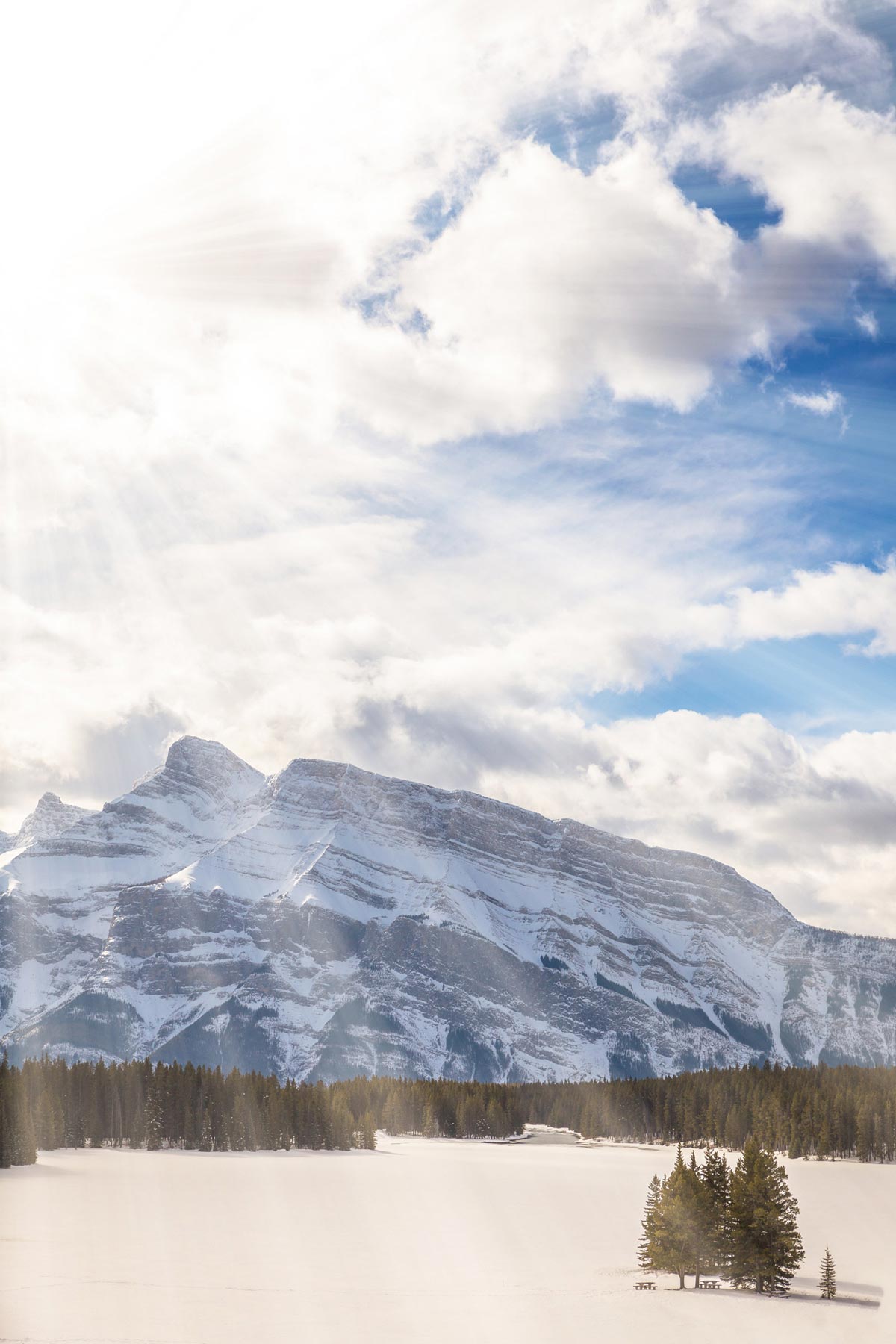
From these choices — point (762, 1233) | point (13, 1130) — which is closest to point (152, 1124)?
point (13, 1130)

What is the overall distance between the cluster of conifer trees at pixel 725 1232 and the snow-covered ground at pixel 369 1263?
2186mm

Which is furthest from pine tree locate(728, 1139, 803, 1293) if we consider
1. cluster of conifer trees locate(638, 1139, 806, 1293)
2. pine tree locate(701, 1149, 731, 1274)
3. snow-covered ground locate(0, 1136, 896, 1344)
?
snow-covered ground locate(0, 1136, 896, 1344)

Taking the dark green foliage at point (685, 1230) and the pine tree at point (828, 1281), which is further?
the dark green foliage at point (685, 1230)

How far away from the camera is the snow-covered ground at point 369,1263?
53656 millimetres

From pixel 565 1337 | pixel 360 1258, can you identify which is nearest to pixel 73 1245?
pixel 360 1258

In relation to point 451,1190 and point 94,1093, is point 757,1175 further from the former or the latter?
point 94,1093

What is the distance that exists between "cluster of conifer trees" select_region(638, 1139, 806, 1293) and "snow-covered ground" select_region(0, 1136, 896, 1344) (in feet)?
7.17

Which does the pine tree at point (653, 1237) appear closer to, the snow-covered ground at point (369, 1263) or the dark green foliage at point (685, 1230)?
the dark green foliage at point (685, 1230)

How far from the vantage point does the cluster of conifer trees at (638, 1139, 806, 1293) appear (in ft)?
233

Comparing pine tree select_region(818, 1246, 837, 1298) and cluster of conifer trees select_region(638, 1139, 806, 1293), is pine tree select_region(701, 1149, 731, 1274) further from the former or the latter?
pine tree select_region(818, 1246, 837, 1298)

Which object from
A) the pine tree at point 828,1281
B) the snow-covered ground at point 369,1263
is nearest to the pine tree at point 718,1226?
the snow-covered ground at point 369,1263

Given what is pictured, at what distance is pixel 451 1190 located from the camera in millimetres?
119812

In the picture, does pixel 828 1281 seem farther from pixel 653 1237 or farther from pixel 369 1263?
pixel 369 1263

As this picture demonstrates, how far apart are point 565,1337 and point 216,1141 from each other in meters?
135
